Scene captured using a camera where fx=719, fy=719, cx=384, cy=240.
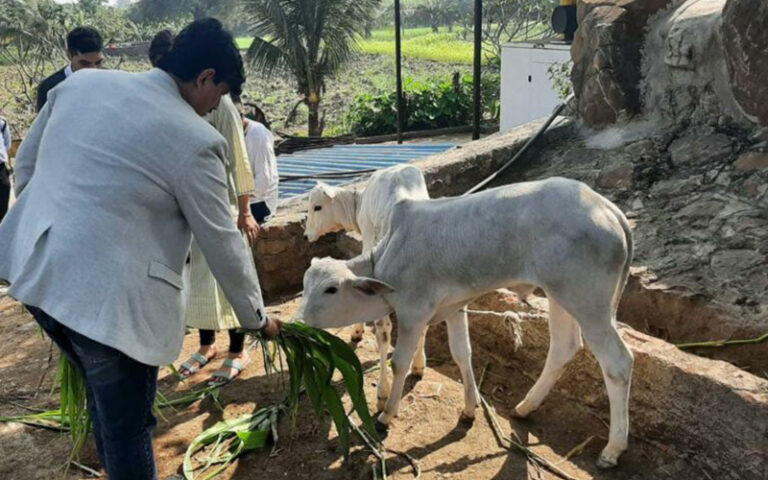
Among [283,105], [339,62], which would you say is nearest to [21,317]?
[339,62]

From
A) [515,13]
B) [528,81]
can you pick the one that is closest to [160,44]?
[528,81]

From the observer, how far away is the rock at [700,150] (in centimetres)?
555

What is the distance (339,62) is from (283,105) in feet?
34.9

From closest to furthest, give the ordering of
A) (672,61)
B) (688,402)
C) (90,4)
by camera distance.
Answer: (688,402) → (672,61) → (90,4)

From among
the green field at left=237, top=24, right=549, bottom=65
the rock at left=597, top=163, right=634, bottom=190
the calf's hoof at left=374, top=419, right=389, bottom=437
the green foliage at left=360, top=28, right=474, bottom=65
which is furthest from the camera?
the green foliage at left=360, top=28, right=474, bottom=65

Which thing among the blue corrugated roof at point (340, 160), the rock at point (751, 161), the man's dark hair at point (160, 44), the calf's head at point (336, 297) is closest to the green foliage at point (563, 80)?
the blue corrugated roof at point (340, 160)

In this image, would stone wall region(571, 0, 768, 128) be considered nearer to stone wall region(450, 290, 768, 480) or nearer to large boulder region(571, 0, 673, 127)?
large boulder region(571, 0, 673, 127)

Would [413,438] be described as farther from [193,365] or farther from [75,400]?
[75,400]

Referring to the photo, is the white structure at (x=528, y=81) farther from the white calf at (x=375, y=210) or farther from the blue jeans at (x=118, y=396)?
the blue jeans at (x=118, y=396)

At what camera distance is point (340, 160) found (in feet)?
31.8

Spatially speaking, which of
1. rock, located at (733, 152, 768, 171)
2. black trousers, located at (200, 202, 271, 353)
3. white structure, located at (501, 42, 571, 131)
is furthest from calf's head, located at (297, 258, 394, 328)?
white structure, located at (501, 42, 571, 131)

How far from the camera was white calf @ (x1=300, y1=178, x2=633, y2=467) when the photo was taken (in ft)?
10.7

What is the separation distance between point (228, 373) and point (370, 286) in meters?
1.39

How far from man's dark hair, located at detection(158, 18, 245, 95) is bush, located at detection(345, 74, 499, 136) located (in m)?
17.4
